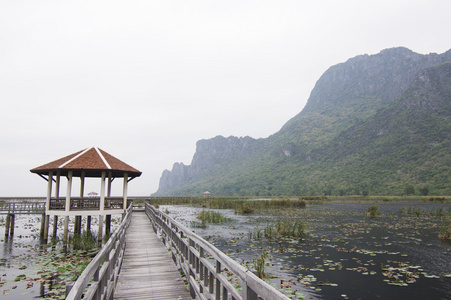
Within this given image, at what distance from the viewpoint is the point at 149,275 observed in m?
7.59

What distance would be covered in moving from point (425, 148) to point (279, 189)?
45.8 metres

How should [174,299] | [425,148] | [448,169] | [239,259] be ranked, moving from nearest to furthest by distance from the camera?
1. [174,299]
2. [239,259]
3. [448,169]
4. [425,148]

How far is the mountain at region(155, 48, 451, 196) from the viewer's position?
3066 inches

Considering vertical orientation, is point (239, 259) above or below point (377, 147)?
below

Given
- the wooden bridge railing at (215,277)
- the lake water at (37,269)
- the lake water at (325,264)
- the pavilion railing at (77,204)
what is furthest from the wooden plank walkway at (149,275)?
the pavilion railing at (77,204)

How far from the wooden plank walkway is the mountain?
216 feet

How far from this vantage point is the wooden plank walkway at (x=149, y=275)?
6.15m

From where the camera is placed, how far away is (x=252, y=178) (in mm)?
129500

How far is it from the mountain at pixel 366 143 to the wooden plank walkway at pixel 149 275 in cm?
6599

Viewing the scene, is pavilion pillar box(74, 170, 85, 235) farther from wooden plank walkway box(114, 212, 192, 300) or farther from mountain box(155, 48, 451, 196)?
mountain box(155, 48, 451, 196)

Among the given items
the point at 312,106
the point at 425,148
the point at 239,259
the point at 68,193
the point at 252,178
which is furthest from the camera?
the point at 312,106

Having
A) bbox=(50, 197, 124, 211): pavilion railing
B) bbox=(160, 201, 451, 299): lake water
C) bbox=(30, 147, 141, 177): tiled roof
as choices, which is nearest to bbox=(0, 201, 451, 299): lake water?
bbox=(160, 201, 451, 299): lake water

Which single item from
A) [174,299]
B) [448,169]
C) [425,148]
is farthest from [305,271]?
[425,148]

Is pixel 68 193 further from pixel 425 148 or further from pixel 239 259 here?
pixel 425 148
